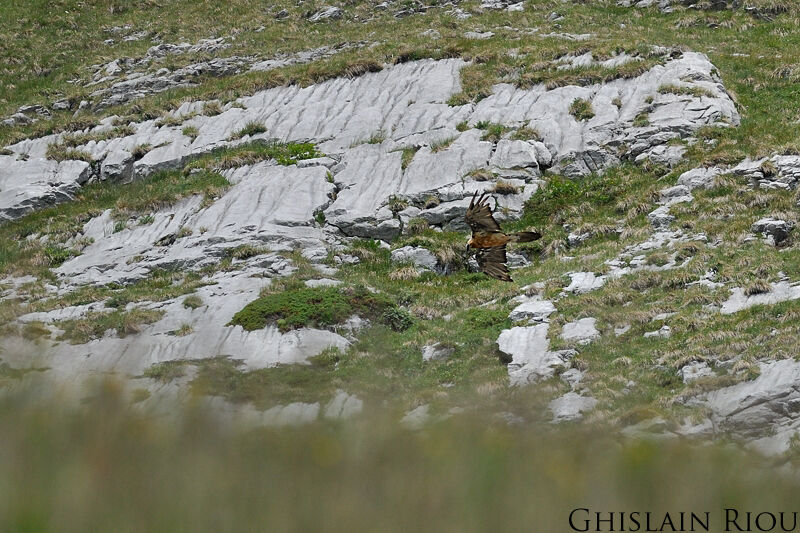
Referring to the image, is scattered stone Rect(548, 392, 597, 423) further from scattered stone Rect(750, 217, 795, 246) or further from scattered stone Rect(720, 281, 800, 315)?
scattered stone Rect(750, 217, 795, 246)

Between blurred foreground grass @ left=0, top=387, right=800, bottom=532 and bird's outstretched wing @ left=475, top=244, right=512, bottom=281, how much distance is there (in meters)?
8.58

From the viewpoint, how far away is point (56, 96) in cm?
3988

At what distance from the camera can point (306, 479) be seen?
3.67m

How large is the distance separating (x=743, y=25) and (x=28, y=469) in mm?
40580

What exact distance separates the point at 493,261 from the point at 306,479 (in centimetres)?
985

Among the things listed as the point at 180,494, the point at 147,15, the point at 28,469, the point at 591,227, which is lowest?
the point at 591,227

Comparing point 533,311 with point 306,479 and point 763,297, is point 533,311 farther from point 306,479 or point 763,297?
point 306,479

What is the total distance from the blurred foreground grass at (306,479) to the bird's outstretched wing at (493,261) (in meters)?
8.58

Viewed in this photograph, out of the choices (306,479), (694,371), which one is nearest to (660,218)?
(694,371)

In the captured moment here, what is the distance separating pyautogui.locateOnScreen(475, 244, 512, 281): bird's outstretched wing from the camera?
13.2 metres

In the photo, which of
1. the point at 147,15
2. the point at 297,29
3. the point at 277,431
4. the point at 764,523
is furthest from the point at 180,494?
the point at 147,15

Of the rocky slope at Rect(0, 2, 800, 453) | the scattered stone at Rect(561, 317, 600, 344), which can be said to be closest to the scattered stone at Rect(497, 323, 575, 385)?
the rocky slope at Rect(0, 2, 800, 453)

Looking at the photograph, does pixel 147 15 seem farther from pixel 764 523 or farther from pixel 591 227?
pixel 764 523

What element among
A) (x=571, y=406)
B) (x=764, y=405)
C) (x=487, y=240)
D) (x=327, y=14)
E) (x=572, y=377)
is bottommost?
(x=572, y=377)
